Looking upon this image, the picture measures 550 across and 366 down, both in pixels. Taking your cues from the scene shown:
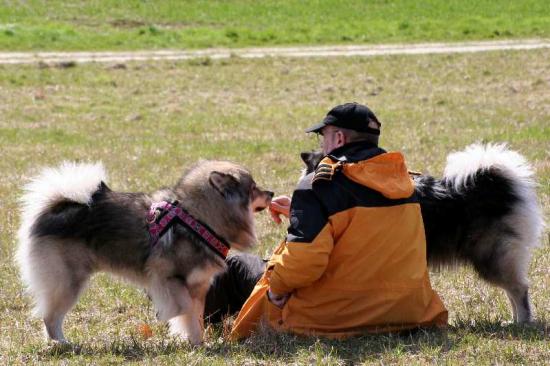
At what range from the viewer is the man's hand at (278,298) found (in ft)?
16.2

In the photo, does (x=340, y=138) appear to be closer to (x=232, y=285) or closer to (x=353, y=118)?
(x=353, y=118)

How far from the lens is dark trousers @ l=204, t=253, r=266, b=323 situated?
5.73m

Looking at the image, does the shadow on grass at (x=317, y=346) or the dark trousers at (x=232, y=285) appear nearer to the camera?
the shadow on grass at (x=317, y=346)

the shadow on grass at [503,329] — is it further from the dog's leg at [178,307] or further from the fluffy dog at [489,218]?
the dog's leg at [178,307]

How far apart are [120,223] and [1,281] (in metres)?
1.73

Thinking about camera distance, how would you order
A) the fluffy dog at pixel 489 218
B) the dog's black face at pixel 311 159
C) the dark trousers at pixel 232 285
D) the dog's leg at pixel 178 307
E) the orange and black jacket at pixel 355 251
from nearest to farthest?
the orange and black jacket at pixel 355 251, the dog's leg at pixel 178 307, the fluffy dog at pixel 489 218, the dark trousers at pixel 232 285, the dog's black face at pixel 311 159

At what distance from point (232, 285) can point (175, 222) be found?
82 cm

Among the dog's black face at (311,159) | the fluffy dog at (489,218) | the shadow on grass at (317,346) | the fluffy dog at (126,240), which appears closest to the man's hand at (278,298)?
the shadow on grass at (317,346)

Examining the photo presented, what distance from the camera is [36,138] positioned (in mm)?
12328

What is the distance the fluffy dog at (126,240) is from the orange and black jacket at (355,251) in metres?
0.55

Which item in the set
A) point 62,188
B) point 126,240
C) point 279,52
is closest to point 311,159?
point 126,240

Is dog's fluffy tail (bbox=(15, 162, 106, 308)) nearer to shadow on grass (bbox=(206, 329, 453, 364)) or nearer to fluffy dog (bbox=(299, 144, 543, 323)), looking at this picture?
shadow on grass (bbox=(206, 329, 453, 364))

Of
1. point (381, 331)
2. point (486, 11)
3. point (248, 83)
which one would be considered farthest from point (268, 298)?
point (486, 11)

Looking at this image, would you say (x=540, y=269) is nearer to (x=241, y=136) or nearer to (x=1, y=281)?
(x=1, y=281)
